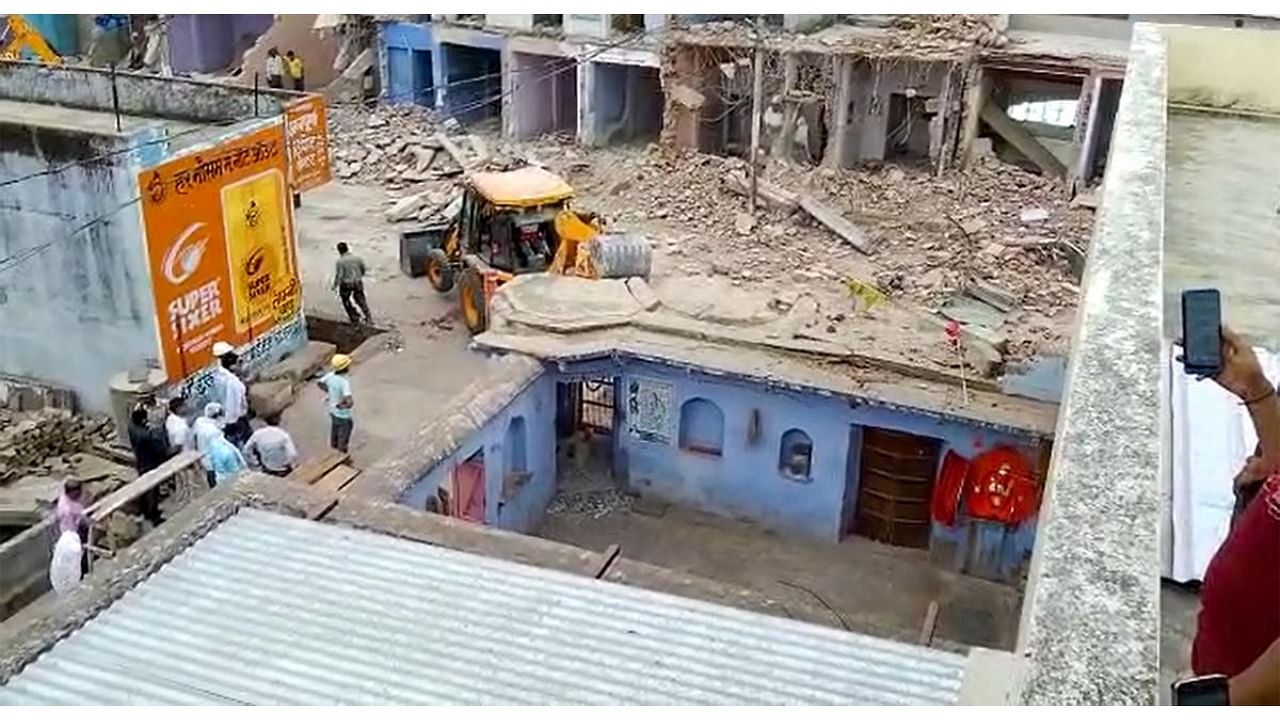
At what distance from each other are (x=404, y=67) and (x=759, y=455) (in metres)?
18.7

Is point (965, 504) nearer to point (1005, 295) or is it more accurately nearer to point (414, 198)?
point (1005, 295)

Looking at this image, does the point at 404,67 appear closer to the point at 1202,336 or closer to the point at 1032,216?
the point at 1032,216

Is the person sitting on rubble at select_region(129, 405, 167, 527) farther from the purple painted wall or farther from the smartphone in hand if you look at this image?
the purple painted wall

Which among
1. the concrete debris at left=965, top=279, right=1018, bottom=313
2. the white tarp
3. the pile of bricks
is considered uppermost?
the white tarp

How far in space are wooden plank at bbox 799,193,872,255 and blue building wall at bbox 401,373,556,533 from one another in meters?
8.35

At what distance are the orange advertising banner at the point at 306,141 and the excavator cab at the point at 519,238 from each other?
8.19ft

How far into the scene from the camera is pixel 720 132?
95.8 ft

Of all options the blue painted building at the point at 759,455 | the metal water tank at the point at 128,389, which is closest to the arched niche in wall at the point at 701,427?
the blue painted building at the point at 759,455

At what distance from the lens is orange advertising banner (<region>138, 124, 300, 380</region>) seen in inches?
574

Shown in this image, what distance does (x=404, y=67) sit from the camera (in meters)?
31.4

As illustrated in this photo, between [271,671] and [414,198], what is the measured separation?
66.1 ft

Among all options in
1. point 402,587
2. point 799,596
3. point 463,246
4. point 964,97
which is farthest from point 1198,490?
point 964,97

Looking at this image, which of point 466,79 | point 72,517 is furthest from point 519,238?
point 466,79

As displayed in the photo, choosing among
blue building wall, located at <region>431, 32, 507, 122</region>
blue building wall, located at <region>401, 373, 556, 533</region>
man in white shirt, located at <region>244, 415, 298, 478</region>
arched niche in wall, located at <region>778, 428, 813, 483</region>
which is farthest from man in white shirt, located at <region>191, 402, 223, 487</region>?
blue building wall, located at <region>431, 32, 507, 122</region>
